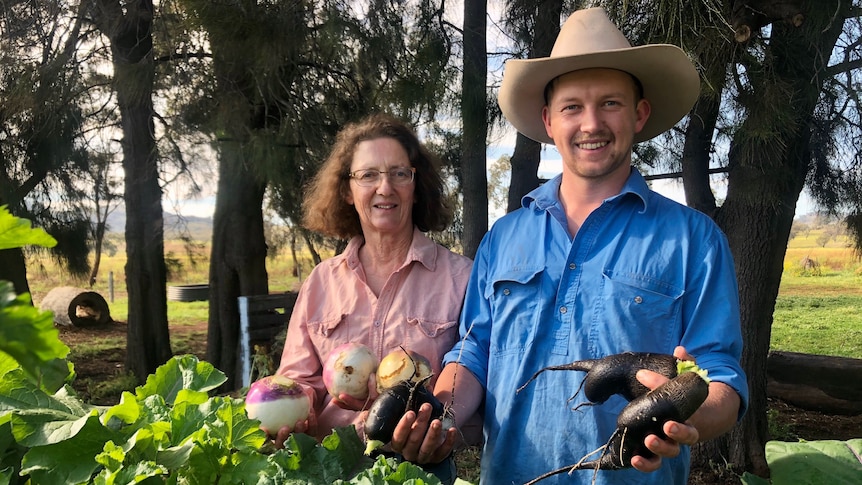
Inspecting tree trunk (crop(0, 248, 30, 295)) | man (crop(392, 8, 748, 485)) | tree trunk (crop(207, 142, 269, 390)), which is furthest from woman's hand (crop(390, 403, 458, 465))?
tree trunk (crop(0, 248, 30, 295))

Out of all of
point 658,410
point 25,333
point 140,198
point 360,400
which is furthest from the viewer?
point 140,198

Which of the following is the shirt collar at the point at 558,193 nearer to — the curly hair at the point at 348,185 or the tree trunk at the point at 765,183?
the curly hair at the point at 348,185

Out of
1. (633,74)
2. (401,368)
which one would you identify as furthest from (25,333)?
(633,74)

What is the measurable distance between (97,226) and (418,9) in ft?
13.4

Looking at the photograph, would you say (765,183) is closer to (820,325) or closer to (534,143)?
(534,143)

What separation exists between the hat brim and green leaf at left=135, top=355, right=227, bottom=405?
38.8 inches

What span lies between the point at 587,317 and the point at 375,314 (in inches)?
24.4

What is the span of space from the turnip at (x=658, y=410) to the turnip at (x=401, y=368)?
48 centimetres

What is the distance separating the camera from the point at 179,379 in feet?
3.89

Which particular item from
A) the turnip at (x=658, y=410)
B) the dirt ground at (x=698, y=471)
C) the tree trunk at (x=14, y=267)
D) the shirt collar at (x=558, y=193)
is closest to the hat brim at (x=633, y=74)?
the shirt collar at (x=558, y=193)

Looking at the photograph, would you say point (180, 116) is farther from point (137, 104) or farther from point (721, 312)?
point (721, 312)

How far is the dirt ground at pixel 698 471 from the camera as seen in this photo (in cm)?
453

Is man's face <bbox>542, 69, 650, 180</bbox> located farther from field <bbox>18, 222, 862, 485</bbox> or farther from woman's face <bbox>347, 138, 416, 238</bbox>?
field <bbox>18, 222, 862, 485</bbox>

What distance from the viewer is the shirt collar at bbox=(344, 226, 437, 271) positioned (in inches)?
71.6
